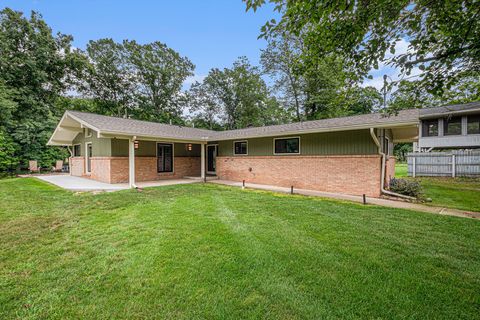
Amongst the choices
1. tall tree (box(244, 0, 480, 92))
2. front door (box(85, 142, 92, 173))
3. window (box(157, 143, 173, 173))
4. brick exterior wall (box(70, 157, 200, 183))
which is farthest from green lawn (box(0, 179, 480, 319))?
front door (box(85, 142, 92, 173))

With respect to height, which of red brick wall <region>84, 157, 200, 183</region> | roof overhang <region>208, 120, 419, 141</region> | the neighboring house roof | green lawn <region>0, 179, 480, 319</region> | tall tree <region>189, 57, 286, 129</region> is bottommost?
green lawn <region>0, 179, 480, 319</region>

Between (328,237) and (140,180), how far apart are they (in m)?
10.2

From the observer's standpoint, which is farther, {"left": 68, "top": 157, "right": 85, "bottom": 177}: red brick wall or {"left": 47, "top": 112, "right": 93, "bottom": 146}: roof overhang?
{"left": 68, "top": 157, "right": 85, "bottom": 177}: red brick wall

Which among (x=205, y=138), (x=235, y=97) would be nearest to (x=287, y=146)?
(x=205, y=138)

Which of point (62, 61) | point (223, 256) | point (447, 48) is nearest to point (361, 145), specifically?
point (447, 48)

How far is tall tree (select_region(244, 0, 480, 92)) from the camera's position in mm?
2965

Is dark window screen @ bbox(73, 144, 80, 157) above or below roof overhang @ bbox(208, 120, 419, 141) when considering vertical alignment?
below

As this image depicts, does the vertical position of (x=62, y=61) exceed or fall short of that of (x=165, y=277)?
it exceeds it

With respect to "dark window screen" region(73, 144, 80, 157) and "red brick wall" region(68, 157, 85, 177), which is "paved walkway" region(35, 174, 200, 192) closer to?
"red brick wall" region(68, 157, 85, 177)

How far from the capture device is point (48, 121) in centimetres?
1956

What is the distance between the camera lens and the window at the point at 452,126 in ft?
57.7

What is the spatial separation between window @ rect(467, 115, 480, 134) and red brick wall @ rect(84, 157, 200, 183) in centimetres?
2130

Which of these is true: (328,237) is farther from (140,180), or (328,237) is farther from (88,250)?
(140,180)

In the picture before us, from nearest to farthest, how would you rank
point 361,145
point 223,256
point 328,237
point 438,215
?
point 223,256
point 328,237
point 438,215
point 361,145
